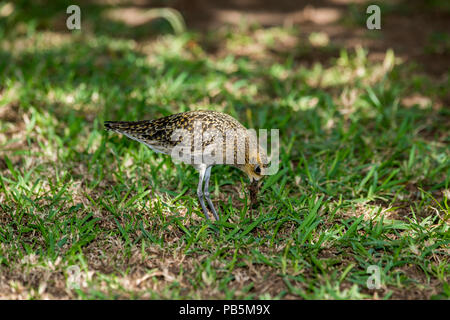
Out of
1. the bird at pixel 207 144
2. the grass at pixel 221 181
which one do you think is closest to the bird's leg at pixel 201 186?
Answer: the bird at pixel 207 144

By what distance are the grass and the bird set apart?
12.5 inches

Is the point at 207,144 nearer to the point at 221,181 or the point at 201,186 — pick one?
the point at 201,186

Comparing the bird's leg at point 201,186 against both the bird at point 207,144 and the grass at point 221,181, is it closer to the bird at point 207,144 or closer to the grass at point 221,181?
the bird at point 207,144

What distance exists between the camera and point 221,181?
5.00 meters

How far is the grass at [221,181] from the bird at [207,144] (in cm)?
32

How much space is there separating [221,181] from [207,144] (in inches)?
29.8

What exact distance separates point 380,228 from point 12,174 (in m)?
3.70

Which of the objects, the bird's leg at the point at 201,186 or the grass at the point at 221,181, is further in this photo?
the bird's leg at the point at 201,186

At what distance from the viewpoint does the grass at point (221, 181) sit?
3.71m

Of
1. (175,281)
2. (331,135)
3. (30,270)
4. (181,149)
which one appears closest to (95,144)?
(181,149)

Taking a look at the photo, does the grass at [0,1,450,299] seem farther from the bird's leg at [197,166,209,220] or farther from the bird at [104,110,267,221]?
the bird at [104,110,267,221]

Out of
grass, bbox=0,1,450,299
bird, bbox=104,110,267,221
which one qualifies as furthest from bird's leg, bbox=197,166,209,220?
grass, bbox=0,1,450,299

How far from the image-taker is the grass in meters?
3.71

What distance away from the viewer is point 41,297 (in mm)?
3463
